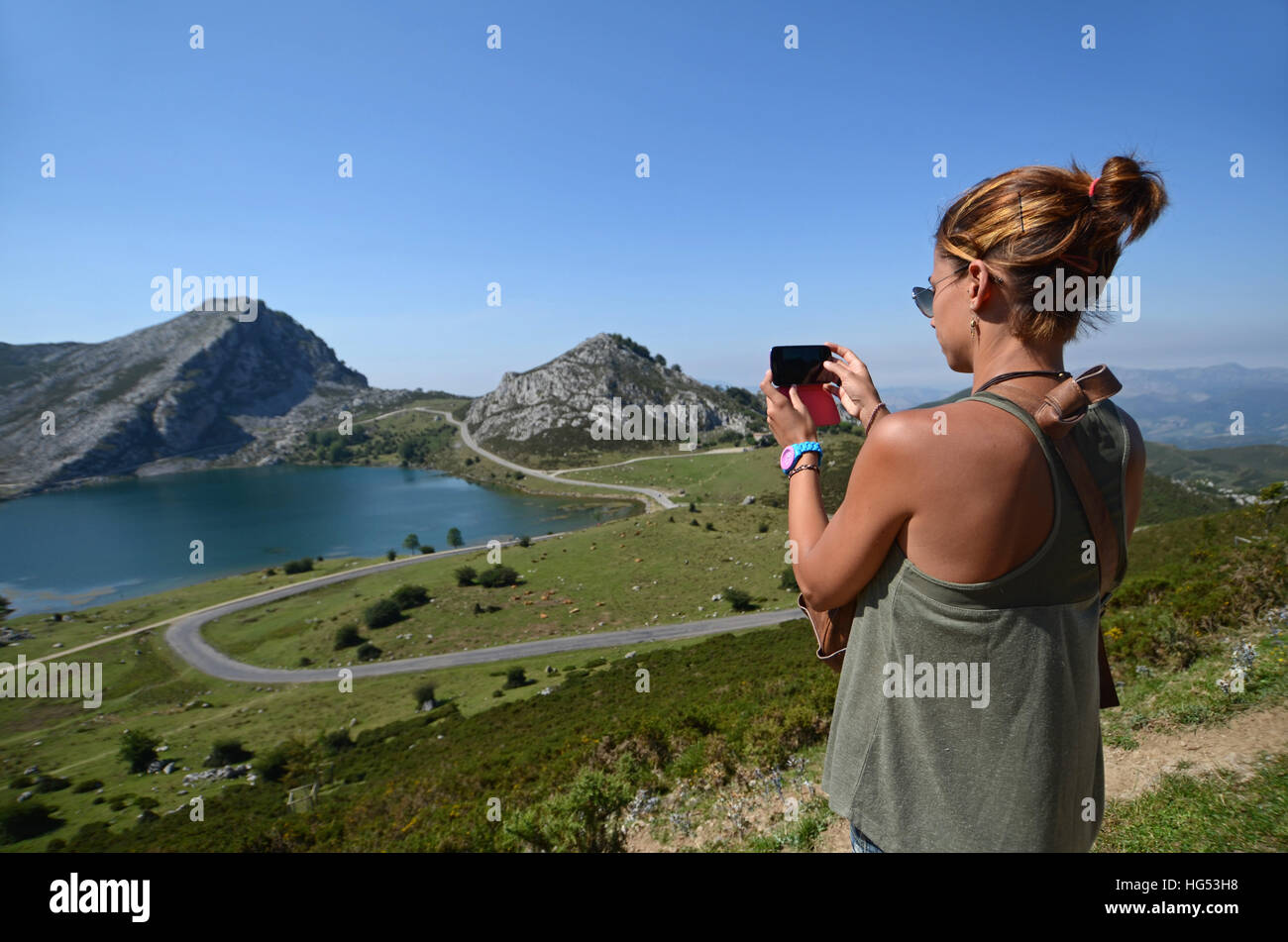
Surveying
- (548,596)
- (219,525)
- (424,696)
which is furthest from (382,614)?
(219,525)

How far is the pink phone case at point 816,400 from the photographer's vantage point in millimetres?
1888

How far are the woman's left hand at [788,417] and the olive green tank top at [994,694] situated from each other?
1.85ft

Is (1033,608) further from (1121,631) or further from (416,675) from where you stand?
(416,675)

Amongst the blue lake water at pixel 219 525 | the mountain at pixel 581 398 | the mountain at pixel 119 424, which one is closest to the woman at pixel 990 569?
the blue lake water at pixel 219 525

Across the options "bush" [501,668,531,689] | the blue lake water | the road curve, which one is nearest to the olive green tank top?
"bush" [501,668,531,689]

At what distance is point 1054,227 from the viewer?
1.29 metres

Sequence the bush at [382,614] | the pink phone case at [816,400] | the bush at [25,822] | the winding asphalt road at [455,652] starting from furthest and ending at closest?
the bush at [382,614] → the winding asphalt road at [455,652] → the bush at [25,822] → the pink phone case at [816,400]

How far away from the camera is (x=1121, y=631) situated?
943 cm

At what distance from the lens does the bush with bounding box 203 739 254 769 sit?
28.9 metres

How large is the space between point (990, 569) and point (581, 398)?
166 meters
